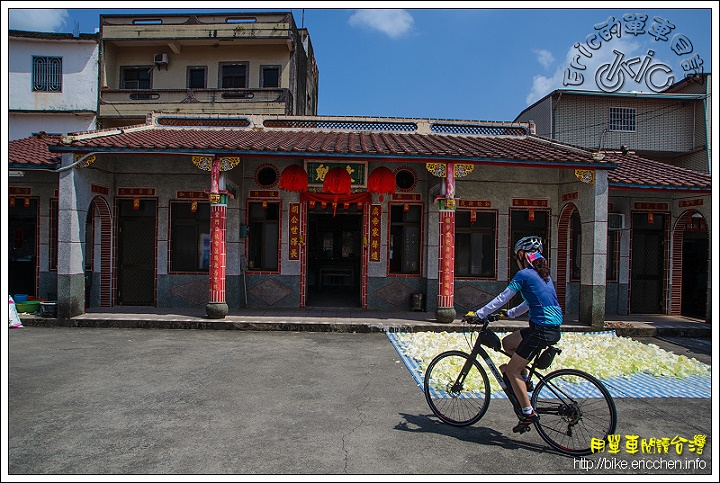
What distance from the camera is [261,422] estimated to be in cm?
502

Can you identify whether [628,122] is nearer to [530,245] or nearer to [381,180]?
[381,180]

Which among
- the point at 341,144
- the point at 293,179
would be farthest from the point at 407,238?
the point at 293,179

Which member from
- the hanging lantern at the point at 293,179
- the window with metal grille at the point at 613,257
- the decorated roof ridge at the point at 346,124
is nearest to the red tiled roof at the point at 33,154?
the decorated roof ridge at the point at 346,124

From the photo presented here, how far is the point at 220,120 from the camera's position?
534 inches

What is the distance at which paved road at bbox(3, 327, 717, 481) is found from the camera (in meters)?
4.09

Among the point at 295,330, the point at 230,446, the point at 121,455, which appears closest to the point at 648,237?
the point at 295,330

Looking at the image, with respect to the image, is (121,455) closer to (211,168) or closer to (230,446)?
(230,446)

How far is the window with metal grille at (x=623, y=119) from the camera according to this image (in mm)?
20250

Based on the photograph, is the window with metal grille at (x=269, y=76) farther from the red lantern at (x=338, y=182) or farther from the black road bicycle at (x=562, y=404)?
the black road bicycle at (x=562, y=404)

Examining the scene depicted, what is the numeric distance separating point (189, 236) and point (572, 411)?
10.6 metres

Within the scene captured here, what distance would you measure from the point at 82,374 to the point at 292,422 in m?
3.67

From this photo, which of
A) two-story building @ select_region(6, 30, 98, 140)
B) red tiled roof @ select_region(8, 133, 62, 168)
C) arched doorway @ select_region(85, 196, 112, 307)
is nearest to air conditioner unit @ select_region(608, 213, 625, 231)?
arched doorway @ select_region(85, 196, 112, 307)

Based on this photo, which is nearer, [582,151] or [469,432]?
[469,432]

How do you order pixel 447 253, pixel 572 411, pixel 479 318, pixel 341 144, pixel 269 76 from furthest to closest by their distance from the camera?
pixel 269 76 < pixel 341 144 < pixel 447 253 < pixel 479 318 < pixel 572 411
